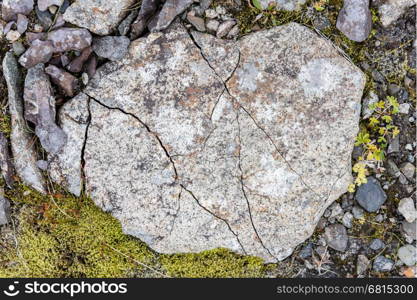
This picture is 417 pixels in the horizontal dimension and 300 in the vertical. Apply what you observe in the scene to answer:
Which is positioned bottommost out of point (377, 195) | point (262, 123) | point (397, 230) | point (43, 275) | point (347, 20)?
point (43, 275)

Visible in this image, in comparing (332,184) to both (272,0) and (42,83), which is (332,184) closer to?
(272,0)

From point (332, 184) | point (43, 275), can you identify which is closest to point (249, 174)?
point (332, 184)

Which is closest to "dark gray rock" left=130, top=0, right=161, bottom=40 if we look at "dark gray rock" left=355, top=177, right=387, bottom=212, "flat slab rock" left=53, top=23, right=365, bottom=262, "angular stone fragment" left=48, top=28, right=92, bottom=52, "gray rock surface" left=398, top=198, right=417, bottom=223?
"flat slab rock" left=53, top=23, right=365, bottom=262

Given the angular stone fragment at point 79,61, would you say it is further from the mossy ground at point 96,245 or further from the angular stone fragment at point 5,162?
the mossy ground at point 96,245

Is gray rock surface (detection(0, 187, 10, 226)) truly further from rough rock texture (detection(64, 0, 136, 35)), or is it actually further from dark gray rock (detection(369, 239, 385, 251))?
dark gray rock (detection(369, 239, 385, 251))

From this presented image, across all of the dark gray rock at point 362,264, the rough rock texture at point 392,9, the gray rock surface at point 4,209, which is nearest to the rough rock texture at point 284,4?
the rough rock texture at point 392,9

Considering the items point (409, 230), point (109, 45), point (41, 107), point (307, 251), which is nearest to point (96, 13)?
point (109, 45)
